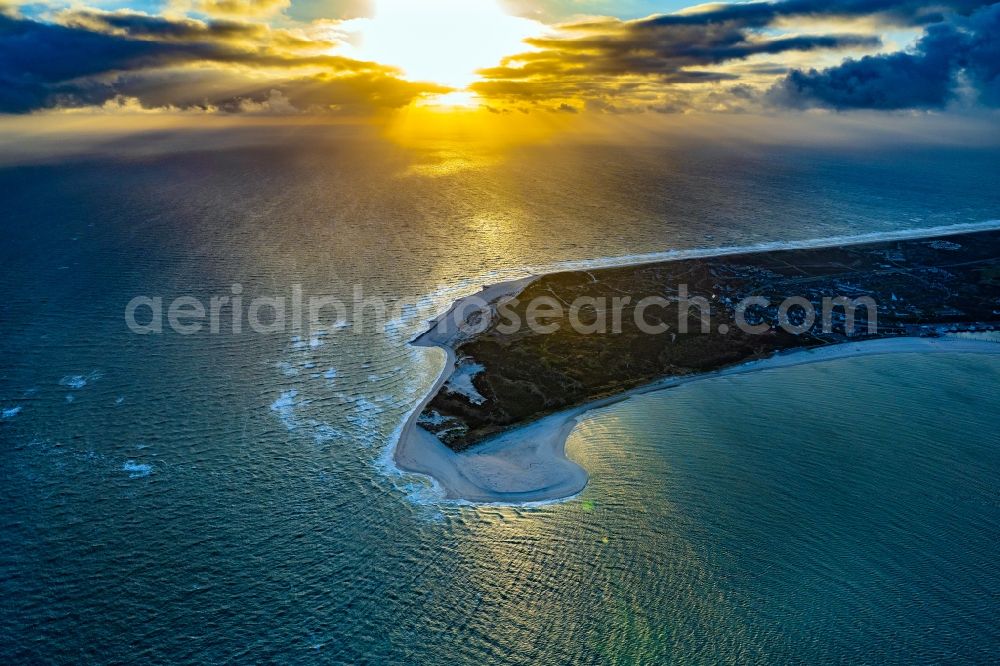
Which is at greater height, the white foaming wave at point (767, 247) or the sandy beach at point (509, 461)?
the white foaming wave at point (767, 247)

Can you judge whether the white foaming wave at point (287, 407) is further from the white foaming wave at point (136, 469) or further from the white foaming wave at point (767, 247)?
the white foaming wave at point (767, 247)

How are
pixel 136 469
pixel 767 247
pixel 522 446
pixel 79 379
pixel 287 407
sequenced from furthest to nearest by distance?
pixel 767 247 → pixel 79 379 → pixel 287 407 → pixel 522 446 → pixel 136 469

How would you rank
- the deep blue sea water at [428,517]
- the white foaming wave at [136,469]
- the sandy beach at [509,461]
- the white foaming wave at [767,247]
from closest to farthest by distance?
the deep blue sea water at [428,517] < the white foaming wave at [136,469] < the sandy beach at [509,461] < the white foaming wave at [767,247]

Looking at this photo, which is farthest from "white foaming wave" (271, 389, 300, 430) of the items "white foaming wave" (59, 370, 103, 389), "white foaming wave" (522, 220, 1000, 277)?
"white foaming wave" (522, 220, 1000, 277)

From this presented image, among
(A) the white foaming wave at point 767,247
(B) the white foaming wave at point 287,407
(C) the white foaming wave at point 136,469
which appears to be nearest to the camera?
(C) the white foaming wave at point 136,469

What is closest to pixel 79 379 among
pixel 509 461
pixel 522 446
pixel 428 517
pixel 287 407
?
pixel 287 407

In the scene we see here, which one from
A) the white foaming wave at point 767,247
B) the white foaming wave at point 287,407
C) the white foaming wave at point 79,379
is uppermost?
the white foaming wave at point 767,247

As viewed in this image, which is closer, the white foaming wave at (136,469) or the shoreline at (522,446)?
the white foaming wave at (136,469)

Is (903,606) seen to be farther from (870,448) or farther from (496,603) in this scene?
(496,603)

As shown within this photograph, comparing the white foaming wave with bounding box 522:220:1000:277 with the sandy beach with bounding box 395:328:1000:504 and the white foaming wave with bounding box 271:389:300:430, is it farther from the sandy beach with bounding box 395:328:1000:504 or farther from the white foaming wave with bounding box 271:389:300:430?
Result: the white foaming wave with bounding box 271:389:300:430

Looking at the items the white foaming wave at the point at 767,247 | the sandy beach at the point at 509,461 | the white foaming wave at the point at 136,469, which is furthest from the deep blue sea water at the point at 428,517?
the white foaming wave at the point at 767,247

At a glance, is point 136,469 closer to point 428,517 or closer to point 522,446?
point 428,517
